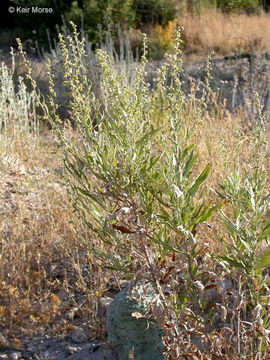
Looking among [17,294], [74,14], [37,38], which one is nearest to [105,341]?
[17,294]

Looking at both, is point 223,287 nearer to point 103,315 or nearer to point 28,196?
point 103,315

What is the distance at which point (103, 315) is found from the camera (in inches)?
99.1

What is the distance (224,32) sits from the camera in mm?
11742

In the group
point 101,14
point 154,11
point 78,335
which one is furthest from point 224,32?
point 78,335

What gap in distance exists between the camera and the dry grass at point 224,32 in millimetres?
10766

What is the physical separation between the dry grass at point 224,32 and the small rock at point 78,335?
28.5 feet

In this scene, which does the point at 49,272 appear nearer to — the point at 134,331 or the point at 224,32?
the point at 134,331

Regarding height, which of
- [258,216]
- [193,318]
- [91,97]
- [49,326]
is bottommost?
[49,326]

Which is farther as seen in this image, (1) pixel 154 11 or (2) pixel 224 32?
(1) pixel 154 11

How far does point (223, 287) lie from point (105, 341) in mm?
708

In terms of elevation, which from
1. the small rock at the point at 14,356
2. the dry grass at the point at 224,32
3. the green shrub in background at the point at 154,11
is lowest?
the small rock at the point at 14,356

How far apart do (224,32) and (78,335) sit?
10800mm

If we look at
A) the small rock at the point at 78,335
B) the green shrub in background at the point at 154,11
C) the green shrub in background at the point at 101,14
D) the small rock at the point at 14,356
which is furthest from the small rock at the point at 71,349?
the green shrub in background at the point at 154,11

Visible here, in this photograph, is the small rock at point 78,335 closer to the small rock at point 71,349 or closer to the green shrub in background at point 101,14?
the small rock at point 71,349
